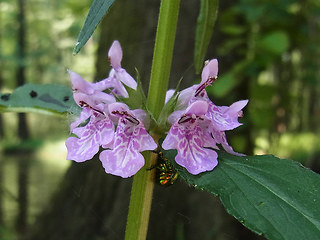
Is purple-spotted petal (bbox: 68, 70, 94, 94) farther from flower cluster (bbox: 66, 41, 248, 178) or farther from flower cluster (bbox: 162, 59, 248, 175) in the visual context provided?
flower cluster (bbox: 162, 59, 248, 175)

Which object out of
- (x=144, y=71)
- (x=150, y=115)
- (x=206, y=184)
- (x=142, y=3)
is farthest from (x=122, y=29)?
(x=206, y=184)

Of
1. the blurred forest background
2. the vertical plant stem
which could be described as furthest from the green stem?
the blurred forest background

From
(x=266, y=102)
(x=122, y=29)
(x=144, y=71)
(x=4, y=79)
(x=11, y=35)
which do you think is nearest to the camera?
(x=144, y=71)

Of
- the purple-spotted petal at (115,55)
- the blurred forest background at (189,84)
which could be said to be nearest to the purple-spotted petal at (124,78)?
the purple-spotted petal at (115,55)

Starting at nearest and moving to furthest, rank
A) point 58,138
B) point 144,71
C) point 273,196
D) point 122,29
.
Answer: point 273,196 → point 144,71 → point 122,29 → point 58,138

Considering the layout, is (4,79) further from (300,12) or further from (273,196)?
(273,196)

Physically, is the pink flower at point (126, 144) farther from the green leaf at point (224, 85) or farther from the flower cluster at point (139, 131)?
the green leaf at point (224, 85)
